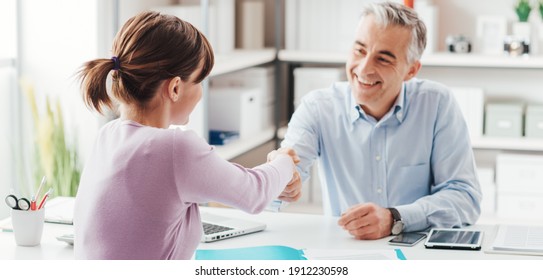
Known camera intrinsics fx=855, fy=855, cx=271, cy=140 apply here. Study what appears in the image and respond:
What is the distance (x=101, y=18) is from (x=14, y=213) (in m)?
Answer: 1.55

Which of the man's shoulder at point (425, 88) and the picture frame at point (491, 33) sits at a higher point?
the picture frame at point (491, 33)

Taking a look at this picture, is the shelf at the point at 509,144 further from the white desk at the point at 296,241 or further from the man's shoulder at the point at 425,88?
the white desk at the point at 296,241

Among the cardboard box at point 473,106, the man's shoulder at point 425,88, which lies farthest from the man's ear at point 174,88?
the cardboard box at point 473,106

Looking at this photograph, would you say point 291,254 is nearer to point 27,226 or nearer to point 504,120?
point 27,226

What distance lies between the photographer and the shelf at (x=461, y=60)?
13.2 ft

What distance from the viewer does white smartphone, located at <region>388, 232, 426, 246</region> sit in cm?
213

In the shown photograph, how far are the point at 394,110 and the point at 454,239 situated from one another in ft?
1.97

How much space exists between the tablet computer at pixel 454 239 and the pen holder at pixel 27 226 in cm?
95

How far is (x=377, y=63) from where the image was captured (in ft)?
8.54

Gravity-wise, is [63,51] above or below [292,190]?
above

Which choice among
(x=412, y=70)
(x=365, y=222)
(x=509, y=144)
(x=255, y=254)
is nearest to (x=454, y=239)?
(x=365, y=222)

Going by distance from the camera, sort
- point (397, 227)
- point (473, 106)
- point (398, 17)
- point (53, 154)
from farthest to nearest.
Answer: point (473, 106) < point (53, 154) < point (398, 17) < point (397, 227)
